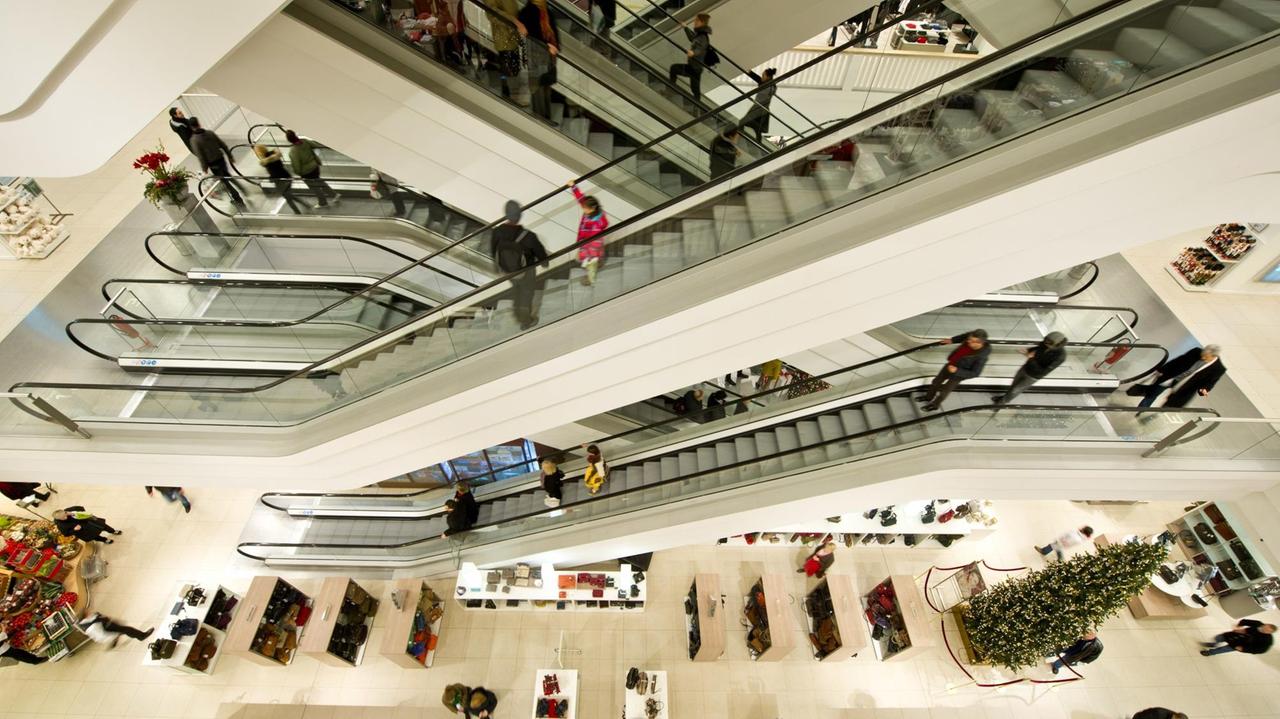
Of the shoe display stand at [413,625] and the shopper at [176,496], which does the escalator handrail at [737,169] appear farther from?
the shopper at [176,496]

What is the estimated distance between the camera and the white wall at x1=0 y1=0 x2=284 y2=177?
4.11 m

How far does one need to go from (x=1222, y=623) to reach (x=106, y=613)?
55.3ft

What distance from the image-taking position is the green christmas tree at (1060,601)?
712 cm

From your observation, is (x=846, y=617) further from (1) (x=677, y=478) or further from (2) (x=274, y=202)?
(2) (x=274, y=202)

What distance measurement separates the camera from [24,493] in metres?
8.92

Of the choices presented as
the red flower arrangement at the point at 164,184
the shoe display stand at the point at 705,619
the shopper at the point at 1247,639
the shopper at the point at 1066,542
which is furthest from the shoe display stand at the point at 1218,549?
the red flower arrangement at the point at 164,184

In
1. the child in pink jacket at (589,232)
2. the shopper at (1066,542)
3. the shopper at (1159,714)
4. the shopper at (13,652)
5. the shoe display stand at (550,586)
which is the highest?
the child in pink jacket at (589,232)

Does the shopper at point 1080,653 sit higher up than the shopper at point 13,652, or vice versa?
the shopper at point 13,652

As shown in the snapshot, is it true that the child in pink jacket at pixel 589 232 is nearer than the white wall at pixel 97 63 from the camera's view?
No

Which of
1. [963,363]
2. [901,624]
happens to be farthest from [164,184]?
[901,624]

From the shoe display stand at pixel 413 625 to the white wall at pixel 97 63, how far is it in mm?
6397

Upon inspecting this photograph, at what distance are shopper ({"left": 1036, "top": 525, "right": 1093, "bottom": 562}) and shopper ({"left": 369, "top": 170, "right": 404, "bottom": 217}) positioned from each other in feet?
37.9

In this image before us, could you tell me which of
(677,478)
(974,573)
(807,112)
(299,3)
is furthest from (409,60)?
(974,573)

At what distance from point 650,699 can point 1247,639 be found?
835 cm
